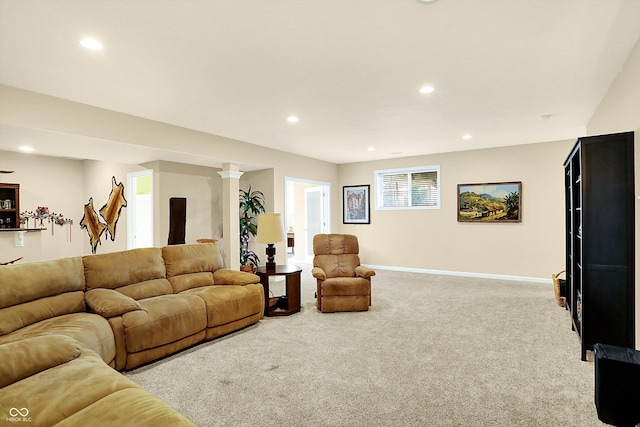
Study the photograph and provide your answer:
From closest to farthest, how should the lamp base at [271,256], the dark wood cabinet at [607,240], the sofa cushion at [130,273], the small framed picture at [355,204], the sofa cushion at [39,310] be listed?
1. the sofa cushion at [39,310]
2. the dark wood cabinet at [607,240]
3. the sofa cushion at [130,273]
4. the lamp base at [271,256]
5. the small framed picture at [355,204]

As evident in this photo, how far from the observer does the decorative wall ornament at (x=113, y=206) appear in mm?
6254

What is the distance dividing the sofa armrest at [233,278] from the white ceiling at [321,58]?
1947 mm

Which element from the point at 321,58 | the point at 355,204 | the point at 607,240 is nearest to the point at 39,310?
the point at 321,58

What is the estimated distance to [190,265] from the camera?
3.94 metres

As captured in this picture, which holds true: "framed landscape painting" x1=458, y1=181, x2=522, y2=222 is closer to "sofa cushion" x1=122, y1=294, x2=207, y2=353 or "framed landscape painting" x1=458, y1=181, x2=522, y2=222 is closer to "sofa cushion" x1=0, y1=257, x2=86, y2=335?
"sofa cushion" x1=122, y1=294, x2=207, y2=353

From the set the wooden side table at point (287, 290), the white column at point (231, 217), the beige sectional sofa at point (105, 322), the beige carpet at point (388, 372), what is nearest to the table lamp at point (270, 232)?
the wooden side table at point (287, 290)

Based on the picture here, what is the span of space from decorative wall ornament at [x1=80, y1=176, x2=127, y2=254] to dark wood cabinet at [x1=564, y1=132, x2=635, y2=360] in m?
6.72

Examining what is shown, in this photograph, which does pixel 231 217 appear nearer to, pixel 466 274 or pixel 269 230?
pixel 269 230

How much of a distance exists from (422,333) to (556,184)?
421 centimetres

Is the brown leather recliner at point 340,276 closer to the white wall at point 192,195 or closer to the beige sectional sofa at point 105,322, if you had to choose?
the beige sectional sofa at point 105,322

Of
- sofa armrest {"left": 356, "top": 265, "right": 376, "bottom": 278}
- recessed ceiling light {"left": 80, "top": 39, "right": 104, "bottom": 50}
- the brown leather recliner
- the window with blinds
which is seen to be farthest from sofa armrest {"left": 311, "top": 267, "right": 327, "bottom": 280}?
the window with blinds

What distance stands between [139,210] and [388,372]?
5.31 meters

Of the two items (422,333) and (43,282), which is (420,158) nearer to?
(422,333)

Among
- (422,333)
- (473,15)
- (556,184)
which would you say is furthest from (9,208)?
(556,184)
